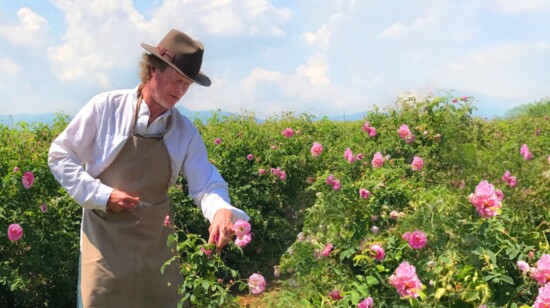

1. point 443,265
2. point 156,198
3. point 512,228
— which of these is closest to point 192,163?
point 156,198

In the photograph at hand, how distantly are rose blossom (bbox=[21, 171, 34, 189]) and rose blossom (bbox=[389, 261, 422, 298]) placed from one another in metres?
2.29

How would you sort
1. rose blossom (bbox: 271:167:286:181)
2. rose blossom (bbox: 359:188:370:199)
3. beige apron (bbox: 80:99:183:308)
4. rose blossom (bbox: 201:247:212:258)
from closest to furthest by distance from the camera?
rose blossom (bbox: 201:247:212:258) → beige apron (bbox: 80:99:183:308) → rose blossom (bbox: 359:188:370:199) → rose blossom (bbox: 271:167:286:181)

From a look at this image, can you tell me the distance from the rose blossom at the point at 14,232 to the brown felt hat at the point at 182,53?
5.20ft

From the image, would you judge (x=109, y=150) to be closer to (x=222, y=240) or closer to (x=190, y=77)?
(x=190, y=77)

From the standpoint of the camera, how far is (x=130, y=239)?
7.27 feet

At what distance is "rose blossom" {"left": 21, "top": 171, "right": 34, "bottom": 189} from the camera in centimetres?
354

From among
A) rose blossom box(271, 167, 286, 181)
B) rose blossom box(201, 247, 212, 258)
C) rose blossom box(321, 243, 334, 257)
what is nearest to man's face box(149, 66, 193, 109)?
rose blossom box(201, 247, 212, 258)

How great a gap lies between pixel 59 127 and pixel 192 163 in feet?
16.6

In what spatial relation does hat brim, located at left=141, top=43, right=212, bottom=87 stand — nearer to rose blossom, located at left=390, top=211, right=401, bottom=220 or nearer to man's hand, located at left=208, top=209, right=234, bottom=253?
man's hand, located at left=208, top=209, right=234, bottom=253

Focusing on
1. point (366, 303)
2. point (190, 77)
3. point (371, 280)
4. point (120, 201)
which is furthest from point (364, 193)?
point (120, 201)

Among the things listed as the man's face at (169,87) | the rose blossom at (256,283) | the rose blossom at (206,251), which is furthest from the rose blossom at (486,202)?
the man's face at (169,87)

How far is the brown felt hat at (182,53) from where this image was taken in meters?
2.18

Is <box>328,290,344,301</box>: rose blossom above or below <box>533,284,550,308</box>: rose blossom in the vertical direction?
below

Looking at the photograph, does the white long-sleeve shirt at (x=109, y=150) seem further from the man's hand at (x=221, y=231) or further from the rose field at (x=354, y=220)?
the rose field at (x=354, y=220)
